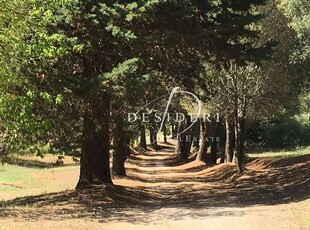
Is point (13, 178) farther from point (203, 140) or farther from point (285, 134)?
point (285, 134)

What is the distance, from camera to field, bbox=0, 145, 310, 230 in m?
12.3

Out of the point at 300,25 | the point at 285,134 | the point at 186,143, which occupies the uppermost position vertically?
the point at 300,25

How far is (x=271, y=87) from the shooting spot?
27.6m

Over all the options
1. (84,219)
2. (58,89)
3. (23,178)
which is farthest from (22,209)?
(23,178)

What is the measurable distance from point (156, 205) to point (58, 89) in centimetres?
560

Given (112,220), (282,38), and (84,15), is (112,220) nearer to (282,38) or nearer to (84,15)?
(84,15)

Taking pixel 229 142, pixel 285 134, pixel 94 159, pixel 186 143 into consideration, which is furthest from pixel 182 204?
pixel 285 134

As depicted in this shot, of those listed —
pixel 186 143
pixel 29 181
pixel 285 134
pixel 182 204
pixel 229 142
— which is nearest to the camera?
pixel 182 204

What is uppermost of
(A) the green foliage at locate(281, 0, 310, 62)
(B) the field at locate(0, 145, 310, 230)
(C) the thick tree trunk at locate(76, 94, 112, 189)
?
(A) the green foliage at locate(281, 0, 310, 62)

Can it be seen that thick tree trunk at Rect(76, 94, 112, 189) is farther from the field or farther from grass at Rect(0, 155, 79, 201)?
grass at Rect(0, 155, 79, 201)

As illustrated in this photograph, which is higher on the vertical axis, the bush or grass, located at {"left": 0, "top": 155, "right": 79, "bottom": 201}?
the bush

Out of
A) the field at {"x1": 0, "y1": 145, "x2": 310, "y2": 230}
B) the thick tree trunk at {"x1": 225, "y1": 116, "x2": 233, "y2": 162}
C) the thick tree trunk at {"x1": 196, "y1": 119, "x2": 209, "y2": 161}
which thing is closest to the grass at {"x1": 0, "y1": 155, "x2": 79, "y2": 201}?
the field at {"x1": 0, "y1": 145, "x2": 310, "y2": 230}

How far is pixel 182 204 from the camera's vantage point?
16.9 metres

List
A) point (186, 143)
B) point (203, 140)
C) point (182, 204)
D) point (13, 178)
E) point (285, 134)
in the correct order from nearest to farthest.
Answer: point (182, 204)
point (13, 178)
point (203, 140)
point (186, 143)
point (285, 134)
